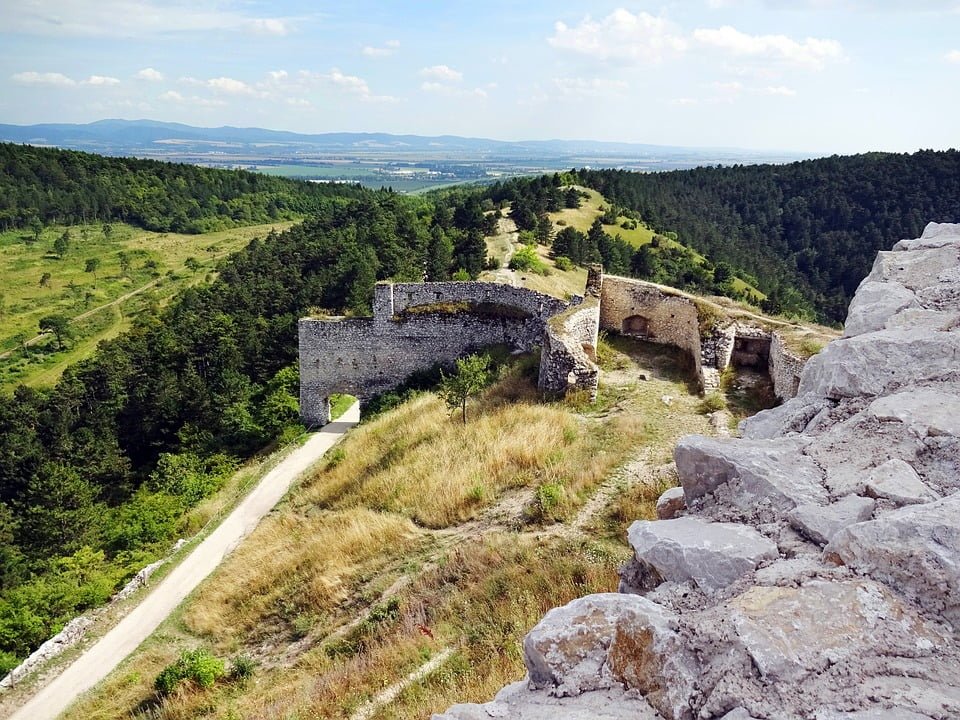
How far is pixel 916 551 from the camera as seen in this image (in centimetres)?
260

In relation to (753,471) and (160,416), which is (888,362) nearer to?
(753,471)

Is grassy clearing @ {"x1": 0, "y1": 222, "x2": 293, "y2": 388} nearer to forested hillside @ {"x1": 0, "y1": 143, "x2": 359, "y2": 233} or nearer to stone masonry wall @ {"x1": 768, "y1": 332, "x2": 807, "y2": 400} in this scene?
forested hillside @ {"x1": 0, "y1": 143, "x2": 359, "y2": 233}

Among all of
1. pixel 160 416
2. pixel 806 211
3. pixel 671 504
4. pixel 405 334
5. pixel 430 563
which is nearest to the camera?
pixel 671 504

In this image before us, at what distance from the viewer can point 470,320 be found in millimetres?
24406

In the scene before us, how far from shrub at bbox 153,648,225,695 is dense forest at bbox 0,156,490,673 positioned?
694 cm

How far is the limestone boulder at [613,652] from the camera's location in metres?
2.75

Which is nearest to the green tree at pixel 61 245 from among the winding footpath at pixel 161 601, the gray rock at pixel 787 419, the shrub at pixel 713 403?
the winding footpath at pixel 161 601

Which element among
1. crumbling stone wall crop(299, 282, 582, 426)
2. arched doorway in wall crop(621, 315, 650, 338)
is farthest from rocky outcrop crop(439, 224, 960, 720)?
crumbling stone wall crop(299, 282, 582, 426)

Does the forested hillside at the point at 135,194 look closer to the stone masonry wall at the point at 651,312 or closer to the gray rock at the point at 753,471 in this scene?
the stone masonry wall at the point at 651,312

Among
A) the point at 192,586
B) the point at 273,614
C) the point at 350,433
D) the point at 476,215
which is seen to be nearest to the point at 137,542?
the point at 192,586

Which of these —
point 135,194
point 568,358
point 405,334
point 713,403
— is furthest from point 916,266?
point 135,194

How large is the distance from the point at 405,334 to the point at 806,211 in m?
76.7

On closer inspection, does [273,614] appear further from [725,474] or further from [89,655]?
[725,474]

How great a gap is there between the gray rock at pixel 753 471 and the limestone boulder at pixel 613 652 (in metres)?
0.90
